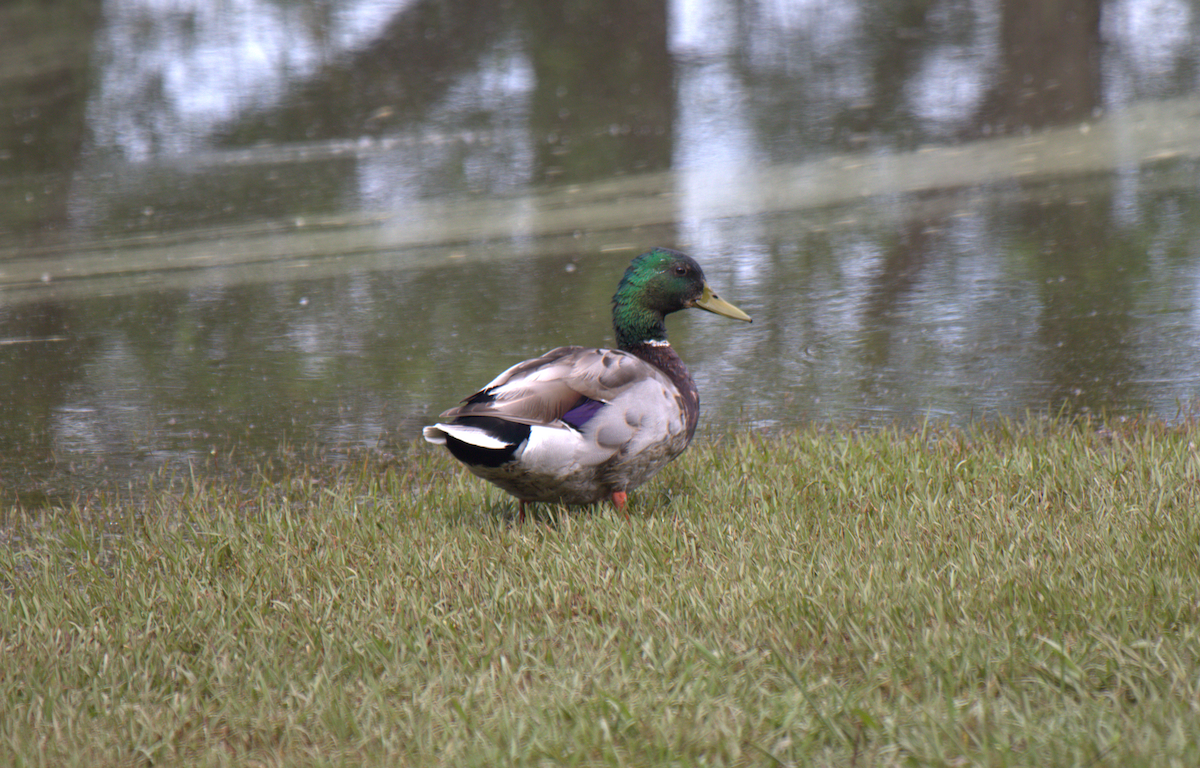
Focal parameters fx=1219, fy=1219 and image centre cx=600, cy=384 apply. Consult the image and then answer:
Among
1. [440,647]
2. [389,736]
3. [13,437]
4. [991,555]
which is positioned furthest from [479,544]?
[13,437]

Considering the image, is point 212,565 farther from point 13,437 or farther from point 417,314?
point 417,314

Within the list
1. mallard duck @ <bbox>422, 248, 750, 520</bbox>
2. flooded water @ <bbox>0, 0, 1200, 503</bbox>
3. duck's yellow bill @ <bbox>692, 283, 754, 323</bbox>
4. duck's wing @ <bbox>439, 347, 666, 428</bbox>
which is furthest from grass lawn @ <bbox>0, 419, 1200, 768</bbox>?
flooded water @ <bbox>0, 0, 1200, 503</bbox>

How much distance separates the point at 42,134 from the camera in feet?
42.6

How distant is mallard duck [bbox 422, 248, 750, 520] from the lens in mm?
3584

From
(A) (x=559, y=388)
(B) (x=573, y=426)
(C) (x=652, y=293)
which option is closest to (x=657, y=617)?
(B) (x=573, y=426)

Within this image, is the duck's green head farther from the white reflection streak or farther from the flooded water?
the white reflection streak

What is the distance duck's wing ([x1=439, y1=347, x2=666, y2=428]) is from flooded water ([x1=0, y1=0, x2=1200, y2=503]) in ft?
3.84

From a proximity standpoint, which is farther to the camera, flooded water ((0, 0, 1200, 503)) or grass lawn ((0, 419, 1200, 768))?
flooded water ((0, 0, 1200, 503))

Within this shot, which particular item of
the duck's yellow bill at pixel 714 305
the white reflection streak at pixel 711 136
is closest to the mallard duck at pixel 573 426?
the duck's yellow bill at pixel 714 305

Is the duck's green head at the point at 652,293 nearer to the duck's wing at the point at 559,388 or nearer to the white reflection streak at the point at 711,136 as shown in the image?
the duck's wing at the point at 559,388

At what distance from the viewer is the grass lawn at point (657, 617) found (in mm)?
2574

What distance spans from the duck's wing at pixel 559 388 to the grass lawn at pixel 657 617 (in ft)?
1.23

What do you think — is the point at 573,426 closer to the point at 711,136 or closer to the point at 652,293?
the point at 652,293

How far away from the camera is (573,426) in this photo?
3.71m
